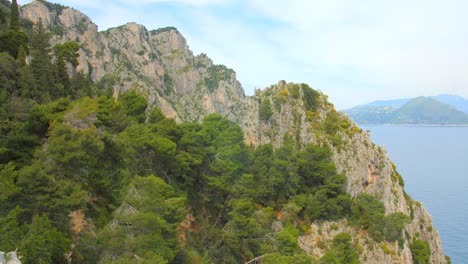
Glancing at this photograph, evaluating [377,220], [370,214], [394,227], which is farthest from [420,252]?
[370,214]

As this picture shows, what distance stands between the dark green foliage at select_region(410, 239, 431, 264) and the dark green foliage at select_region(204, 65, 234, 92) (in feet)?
415

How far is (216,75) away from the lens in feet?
559

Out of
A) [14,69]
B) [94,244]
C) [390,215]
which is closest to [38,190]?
[94,244]

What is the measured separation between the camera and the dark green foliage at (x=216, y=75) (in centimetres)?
16338

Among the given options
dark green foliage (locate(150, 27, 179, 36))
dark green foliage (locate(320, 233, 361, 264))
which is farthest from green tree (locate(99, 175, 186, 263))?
dark green foliage (locate(150, 27, 179, 36))

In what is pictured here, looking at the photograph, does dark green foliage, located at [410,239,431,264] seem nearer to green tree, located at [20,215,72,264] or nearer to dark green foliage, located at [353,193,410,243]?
dark green foliage, located at [353,193,410,243]

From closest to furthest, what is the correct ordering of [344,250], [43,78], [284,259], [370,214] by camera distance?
[284,259] → [43,78] → [344,250] → [370,214]

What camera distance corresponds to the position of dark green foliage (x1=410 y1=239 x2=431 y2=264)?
40.5 meters

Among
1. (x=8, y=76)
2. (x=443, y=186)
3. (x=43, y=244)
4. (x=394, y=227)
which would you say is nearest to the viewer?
(x=43, y=244)

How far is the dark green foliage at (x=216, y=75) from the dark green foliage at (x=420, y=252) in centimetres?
12652

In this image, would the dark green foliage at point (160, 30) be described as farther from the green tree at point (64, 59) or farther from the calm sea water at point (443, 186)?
the green tree at point (64, 59)

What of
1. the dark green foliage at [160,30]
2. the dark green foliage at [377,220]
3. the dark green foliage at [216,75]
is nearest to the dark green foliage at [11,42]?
the dark green foliage at [377,220]

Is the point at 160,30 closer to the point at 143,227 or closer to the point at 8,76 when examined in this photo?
the point at 8,76

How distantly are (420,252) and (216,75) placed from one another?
453ft
